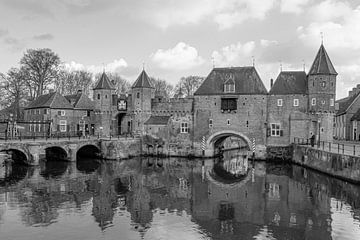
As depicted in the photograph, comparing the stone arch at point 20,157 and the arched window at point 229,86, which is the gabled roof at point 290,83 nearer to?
the arched window at point 229,86

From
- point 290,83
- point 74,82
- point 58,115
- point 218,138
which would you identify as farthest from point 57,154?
point 74,82

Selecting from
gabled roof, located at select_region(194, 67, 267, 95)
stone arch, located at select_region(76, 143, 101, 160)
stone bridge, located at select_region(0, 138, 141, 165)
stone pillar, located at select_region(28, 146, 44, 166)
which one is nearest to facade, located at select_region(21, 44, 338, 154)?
gabled roof, located at select_region(194, 67, 267, 95)

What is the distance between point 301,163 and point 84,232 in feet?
84.4

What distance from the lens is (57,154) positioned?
38.0 m

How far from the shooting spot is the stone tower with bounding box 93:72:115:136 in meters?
46.2

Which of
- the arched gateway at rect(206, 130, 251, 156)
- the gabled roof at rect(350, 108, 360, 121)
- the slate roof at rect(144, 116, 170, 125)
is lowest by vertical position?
the arched gateway at rect(206, 130, 251, 156)

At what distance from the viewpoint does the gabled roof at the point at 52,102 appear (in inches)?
1795

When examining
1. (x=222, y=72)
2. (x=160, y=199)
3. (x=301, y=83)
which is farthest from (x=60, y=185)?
(x=301, y=83)

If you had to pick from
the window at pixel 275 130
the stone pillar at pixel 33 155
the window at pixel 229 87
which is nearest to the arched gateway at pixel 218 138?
the window at pixel 275 130

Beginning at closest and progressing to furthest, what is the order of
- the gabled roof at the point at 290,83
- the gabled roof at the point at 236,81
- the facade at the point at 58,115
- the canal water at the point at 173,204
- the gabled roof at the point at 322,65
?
the canal water at the point at 173,204, the gabled roof at the point at 322,65, the gabled roof at the point at 290,83, the gabled roof at the point at 236,81, the facade at the point at 58,115

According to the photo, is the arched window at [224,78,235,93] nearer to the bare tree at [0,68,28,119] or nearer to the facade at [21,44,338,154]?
the facade at [21,44,338,154]

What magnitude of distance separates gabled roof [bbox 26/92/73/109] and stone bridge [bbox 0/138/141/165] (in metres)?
7.56

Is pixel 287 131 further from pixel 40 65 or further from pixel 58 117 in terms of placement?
pixel 40 65

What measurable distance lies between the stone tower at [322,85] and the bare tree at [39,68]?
32.7 metres
